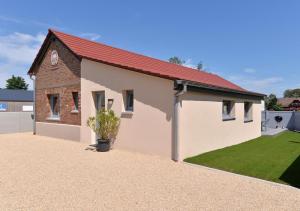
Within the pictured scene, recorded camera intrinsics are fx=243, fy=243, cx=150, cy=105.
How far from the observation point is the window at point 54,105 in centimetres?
1494

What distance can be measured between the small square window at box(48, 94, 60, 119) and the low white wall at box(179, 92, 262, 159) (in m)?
9.22

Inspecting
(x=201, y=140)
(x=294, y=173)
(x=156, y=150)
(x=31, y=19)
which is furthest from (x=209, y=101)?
(x=31, y=19)

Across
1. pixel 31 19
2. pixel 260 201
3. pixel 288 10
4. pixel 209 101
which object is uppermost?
pixel 31 19

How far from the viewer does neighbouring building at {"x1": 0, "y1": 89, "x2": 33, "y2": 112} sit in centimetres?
3478

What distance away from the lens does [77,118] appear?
41.8 feet

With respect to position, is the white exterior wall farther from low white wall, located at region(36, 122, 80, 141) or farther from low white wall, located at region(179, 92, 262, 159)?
low white wall, located at region(36, 122, 80, 141)

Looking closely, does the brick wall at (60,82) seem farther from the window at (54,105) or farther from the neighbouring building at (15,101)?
the neighbouring building at (15,101)

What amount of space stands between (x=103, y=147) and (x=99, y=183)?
4.32 m

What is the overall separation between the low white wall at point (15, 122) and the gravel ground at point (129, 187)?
1117 centimetres

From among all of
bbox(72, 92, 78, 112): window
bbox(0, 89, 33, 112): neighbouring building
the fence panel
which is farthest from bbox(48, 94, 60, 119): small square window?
bbox(0, 89, 33, 112): neighbouring building

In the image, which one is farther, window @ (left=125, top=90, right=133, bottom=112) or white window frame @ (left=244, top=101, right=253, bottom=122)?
white window frame @ (left=244, top=101, right=253, bottom=122)

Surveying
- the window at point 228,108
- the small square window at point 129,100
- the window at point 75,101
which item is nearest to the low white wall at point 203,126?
the window at point 228,108

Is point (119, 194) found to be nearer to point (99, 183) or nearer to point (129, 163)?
point (99, 183)

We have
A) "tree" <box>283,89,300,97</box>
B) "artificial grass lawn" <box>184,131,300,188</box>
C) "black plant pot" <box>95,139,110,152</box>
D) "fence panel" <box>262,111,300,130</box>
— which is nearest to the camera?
"artificial grass lawn" <box>184,131,300,188</box>
